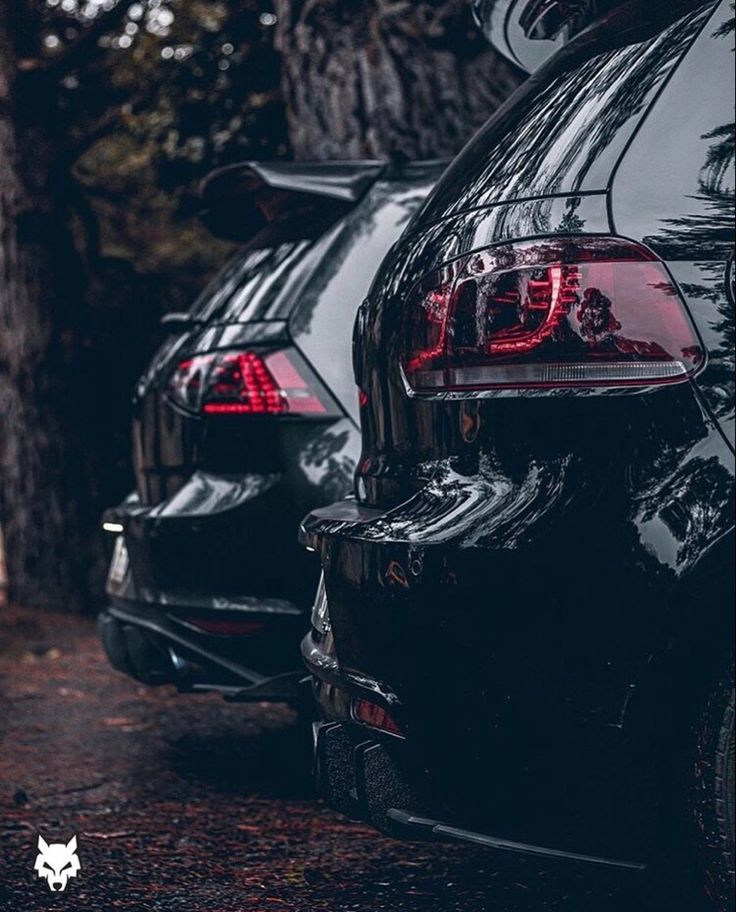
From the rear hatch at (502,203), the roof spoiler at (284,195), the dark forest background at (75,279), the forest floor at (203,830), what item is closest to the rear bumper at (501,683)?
the rear hatch at (502,203)

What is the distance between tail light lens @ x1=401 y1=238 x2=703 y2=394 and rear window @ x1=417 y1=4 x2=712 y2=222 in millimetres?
144

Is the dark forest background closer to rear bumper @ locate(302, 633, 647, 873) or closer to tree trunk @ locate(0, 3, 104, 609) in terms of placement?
tree trunk @ locate(0, 3, 104, 609)

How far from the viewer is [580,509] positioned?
2.30m

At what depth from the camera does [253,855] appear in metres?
3.63

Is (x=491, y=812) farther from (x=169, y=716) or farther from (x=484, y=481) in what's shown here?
(x=169, y=716)

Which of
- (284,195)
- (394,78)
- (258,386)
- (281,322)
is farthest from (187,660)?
(394,78)

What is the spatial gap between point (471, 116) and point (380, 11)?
66 cm

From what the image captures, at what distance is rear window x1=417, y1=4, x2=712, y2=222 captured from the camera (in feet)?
7.91

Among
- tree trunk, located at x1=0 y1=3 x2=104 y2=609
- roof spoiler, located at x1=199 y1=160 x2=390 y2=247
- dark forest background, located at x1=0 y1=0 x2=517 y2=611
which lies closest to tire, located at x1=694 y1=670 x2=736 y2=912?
roof spoiler, located at x1=199 y1=160 x2=390 y2=247

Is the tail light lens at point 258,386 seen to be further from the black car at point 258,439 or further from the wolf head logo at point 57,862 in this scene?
the wolf head logo at point 57,862

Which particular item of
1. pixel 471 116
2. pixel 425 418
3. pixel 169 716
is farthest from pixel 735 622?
pixel 471 116

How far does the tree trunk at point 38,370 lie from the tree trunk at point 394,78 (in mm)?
2708

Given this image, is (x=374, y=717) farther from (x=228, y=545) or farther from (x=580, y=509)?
(x=228, y=545)

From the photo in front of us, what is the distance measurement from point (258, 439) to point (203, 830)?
108cm
